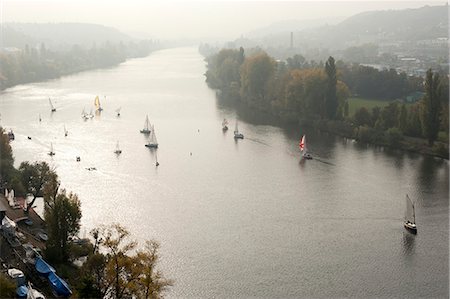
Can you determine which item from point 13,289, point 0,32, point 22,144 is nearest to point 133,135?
point 22,144

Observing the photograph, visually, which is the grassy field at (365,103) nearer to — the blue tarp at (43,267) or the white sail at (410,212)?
the white sail at (410,212)

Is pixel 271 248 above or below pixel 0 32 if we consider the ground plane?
below

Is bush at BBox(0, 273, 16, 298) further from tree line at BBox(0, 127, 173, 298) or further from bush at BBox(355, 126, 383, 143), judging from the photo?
bush at BBox(355, 126, 383, 143)

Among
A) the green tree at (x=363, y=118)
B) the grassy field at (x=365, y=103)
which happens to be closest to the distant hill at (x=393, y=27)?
the grassy field at (x=365, y=103)

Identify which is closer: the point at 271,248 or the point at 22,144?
the point at 271,248

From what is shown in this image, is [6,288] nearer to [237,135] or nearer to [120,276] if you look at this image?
[120,276]

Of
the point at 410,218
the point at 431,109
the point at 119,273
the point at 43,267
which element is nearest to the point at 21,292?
the point at 43,267

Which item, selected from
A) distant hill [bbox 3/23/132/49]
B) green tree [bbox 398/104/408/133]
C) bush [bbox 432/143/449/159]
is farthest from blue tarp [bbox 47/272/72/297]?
distant hill [bbox 3/23/132/49]

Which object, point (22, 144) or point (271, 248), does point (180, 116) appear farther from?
point (271, 248)
